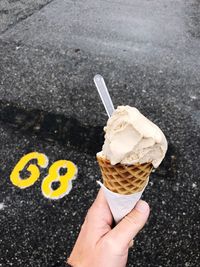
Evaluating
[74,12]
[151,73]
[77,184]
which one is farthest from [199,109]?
[74,12]

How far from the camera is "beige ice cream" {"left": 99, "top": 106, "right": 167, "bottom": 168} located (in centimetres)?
173

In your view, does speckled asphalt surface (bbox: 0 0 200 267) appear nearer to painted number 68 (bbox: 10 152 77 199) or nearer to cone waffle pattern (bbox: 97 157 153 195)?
painted number 68 (bbox: 10 152 77 199)

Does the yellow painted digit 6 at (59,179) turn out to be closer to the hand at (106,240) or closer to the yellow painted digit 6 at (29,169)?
the yellow painted digit 6 at (29,169)

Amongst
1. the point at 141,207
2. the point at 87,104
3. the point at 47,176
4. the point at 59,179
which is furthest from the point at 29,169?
the point at 141,207

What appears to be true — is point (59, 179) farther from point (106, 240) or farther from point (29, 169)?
point (106, 240)

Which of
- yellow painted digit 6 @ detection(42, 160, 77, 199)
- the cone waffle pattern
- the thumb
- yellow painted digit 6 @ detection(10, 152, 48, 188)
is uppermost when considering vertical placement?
the cone waffle pattern

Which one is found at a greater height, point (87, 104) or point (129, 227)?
point (129, 227)

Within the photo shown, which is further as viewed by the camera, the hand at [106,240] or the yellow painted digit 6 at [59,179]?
the yellow painted digit 6 at [59,179]

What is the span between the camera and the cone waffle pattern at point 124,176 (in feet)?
6.03

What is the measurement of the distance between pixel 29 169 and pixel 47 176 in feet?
0.67

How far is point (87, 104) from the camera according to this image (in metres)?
4.09

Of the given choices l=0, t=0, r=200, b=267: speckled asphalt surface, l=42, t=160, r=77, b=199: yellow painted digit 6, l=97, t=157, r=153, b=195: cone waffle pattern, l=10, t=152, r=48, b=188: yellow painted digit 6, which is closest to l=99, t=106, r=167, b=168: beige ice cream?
l=97, t=157, r=153, b=195: cone waffle pattern

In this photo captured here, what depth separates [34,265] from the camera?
111 inches

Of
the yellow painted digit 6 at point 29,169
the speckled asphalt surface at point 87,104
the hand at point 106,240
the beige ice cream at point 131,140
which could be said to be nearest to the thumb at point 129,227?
the hand at point 106,240
